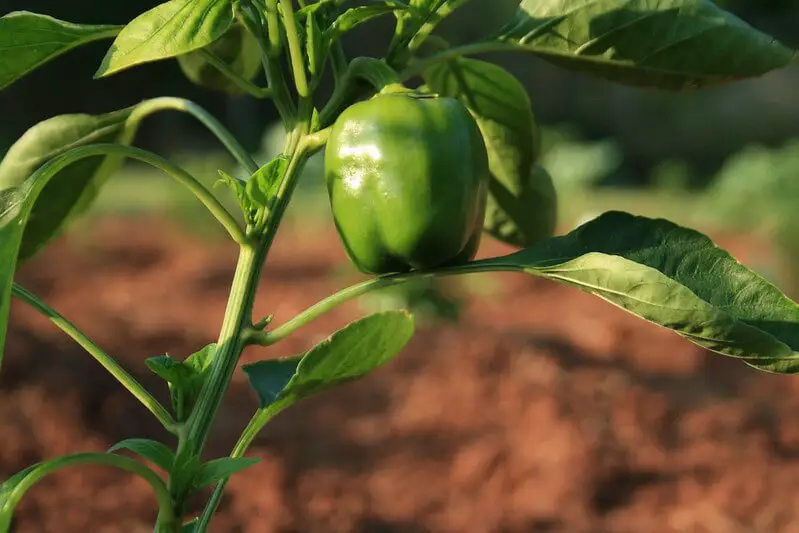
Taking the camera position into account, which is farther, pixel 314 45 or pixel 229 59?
pixel 229 59

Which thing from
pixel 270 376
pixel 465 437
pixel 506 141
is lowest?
pixel 465 437

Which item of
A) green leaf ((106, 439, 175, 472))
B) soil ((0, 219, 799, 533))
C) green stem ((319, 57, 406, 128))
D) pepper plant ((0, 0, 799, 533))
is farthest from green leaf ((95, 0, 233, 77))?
soil ((0, 219, 799, 533))

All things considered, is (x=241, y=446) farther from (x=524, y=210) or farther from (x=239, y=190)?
(x=524, y=210)

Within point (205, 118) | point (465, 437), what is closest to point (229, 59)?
point (205, 118)

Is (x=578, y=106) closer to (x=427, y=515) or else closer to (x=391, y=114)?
(x=427, y=515)

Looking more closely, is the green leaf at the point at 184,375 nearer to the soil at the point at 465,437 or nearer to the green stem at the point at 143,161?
the green stem at the point at 143,161

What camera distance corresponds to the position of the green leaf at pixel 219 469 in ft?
1.86

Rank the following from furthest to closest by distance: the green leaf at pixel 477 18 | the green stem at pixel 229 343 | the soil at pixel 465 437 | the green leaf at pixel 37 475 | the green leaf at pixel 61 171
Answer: the green leaf at pixel 477 18
the soil at pixel 465 437
the green leaf at pixel 61 171
the green stem at pixel 229 343
the green leaf at pixel 37 475

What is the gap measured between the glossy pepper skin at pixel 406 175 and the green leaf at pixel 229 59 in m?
0.21

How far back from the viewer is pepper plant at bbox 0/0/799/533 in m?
0.57

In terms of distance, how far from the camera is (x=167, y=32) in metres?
0.54

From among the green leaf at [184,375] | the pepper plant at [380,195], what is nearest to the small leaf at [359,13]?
the pepper plant at [380,195]

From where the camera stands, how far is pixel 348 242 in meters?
0.62

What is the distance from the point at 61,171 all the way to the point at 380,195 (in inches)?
11.8
